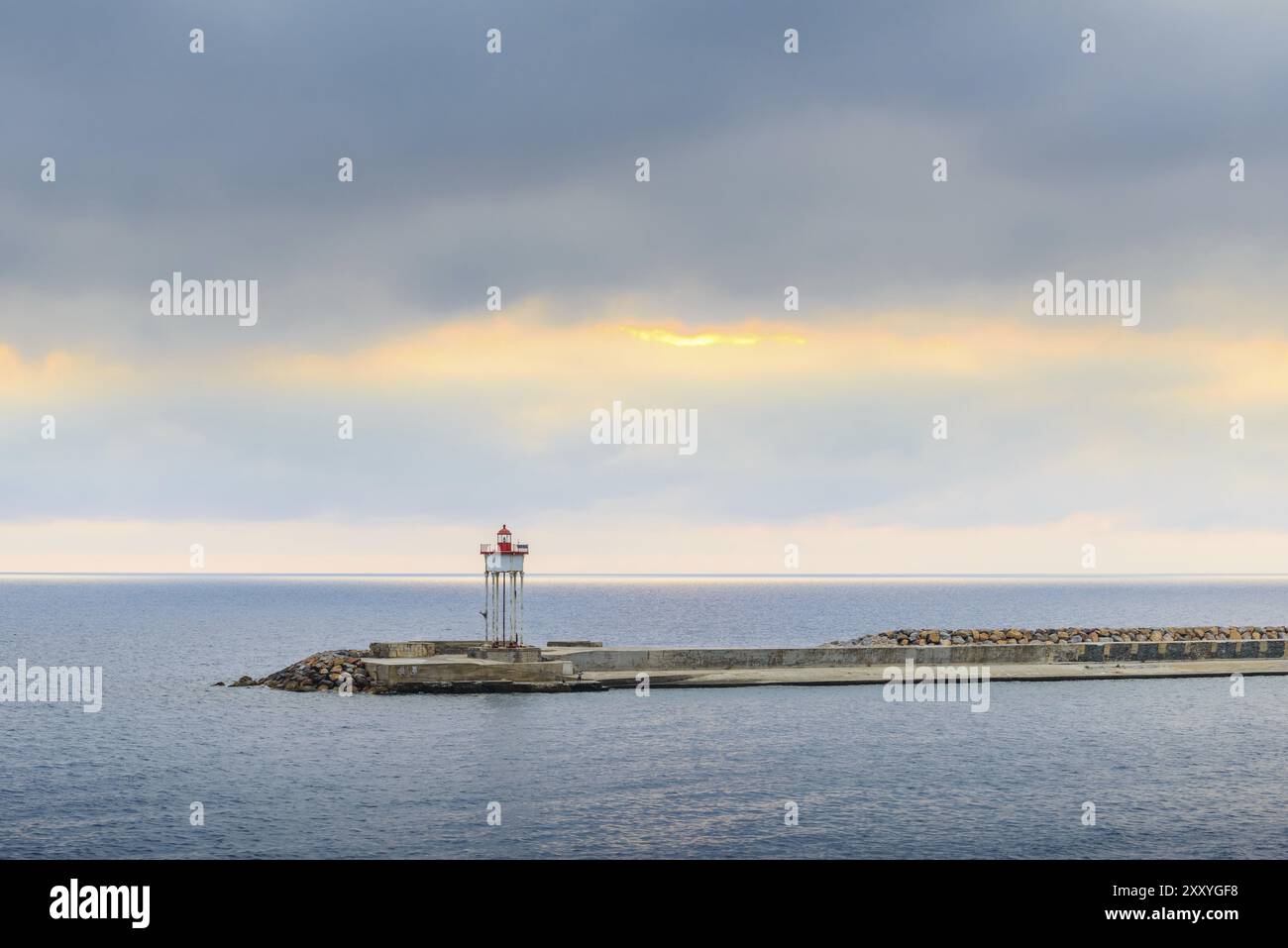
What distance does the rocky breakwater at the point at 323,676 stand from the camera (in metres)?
65.6

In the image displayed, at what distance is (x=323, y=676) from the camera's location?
67.5 metres

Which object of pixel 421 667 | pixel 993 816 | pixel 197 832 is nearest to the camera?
pixel 197 832

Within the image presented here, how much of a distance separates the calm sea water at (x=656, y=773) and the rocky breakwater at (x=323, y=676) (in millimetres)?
1703

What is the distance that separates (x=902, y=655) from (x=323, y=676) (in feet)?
107

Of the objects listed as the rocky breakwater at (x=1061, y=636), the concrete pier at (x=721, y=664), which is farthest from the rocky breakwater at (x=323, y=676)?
the rocky breakwater at (x=1061, y=636)

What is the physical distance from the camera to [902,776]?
40719 mm

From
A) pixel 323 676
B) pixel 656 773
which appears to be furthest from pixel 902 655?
pixel 656 773

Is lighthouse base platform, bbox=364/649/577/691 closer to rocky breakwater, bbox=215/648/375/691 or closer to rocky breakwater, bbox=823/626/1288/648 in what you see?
rocky breakwater, bbox=215/648/375/691

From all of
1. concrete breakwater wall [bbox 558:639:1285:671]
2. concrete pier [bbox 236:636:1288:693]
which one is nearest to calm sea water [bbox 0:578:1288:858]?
concrete pier [bbox 236:636:1288:693]

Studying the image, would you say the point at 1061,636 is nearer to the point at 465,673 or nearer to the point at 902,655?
the point at 902,655

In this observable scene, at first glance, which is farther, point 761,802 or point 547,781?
point 547,781
